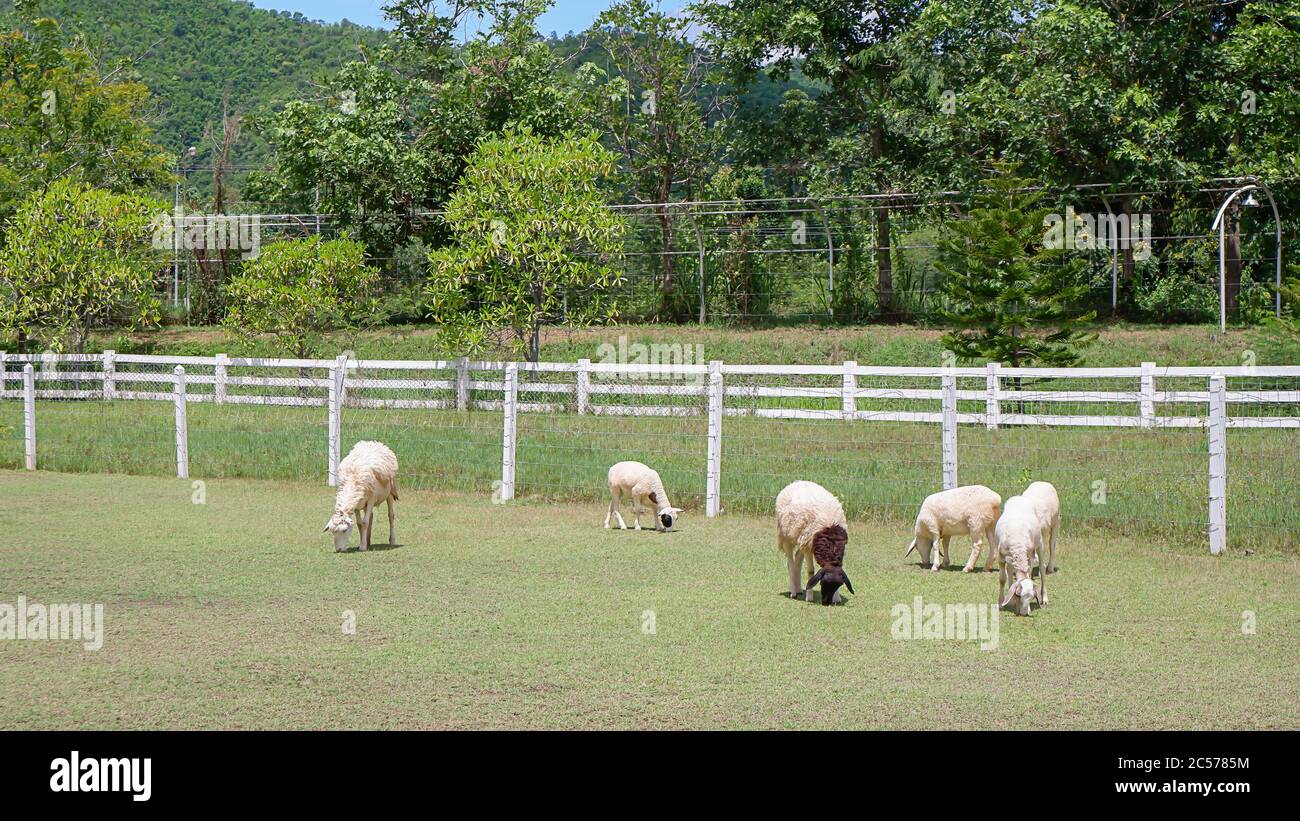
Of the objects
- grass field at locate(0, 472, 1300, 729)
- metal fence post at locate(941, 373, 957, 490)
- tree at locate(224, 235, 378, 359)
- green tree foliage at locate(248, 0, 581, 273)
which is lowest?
grass field at locate(0, 472, 1300, 729)

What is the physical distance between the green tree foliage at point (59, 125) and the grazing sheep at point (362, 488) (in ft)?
95.8

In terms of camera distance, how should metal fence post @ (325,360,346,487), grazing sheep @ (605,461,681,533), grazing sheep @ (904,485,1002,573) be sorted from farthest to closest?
metal fence post @ (325,360,346,487) → grazing sheep @ (605,461,681,533) → grazing sheep @ (904,485,1002,573)

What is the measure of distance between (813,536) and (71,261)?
26878 millimetres

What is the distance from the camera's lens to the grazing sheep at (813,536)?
9.03 meters

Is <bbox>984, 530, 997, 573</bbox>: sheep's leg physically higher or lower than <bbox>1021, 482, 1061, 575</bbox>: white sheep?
lower

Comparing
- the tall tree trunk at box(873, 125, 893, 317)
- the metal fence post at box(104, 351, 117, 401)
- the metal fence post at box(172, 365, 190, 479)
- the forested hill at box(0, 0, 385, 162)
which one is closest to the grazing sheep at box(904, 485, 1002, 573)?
the metal fence post at box(172, 365, 190, 479)

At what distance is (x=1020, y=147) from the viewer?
35.4m

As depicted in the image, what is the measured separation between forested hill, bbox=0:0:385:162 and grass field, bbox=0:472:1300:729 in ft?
187

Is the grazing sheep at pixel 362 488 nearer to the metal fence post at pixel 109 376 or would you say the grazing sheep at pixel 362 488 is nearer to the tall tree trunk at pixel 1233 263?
the metal fence post at pixel 109 376

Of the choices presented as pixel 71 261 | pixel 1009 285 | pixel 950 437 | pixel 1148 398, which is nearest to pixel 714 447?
pixel 950 437

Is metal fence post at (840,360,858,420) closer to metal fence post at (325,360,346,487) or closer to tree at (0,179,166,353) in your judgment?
metal fence post at (325,360,346,487)

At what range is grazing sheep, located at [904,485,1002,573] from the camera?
416 inches

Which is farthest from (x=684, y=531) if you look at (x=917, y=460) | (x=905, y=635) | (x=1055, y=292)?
(x=1055, y=292)

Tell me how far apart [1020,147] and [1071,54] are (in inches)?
109
